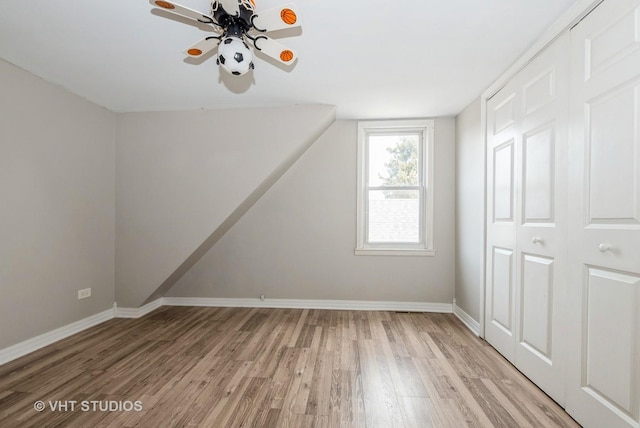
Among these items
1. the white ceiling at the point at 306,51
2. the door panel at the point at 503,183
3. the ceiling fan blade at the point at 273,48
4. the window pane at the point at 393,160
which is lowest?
the door panel at the point at 503,183

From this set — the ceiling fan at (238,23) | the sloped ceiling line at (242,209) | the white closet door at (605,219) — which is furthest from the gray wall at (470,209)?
the ceiling fan at (238,23)

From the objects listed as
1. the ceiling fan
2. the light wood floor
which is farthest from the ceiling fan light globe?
the light wood floor

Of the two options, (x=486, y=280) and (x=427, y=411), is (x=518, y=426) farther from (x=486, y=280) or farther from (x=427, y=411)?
(x=486, y=280)

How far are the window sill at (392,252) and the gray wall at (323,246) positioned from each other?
2.2 inches

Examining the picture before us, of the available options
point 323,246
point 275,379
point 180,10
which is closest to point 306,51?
point 180,10

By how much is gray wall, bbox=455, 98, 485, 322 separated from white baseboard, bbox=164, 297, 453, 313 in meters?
0.40

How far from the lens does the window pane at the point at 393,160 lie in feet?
12.2

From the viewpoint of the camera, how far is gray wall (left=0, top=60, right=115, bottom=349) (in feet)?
7.54

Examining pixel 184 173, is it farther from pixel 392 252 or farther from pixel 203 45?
pixel 392 252

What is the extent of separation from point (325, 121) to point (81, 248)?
9.33ft

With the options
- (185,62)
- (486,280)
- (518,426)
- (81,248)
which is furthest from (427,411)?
(81,248)

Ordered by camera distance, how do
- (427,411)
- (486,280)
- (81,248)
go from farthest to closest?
(81,248) → (486,280) → (427,411)

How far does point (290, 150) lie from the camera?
3.16 meters

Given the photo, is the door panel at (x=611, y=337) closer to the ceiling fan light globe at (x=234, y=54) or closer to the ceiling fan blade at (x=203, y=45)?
the ceiling fan light globe at (x=234, y=54)
